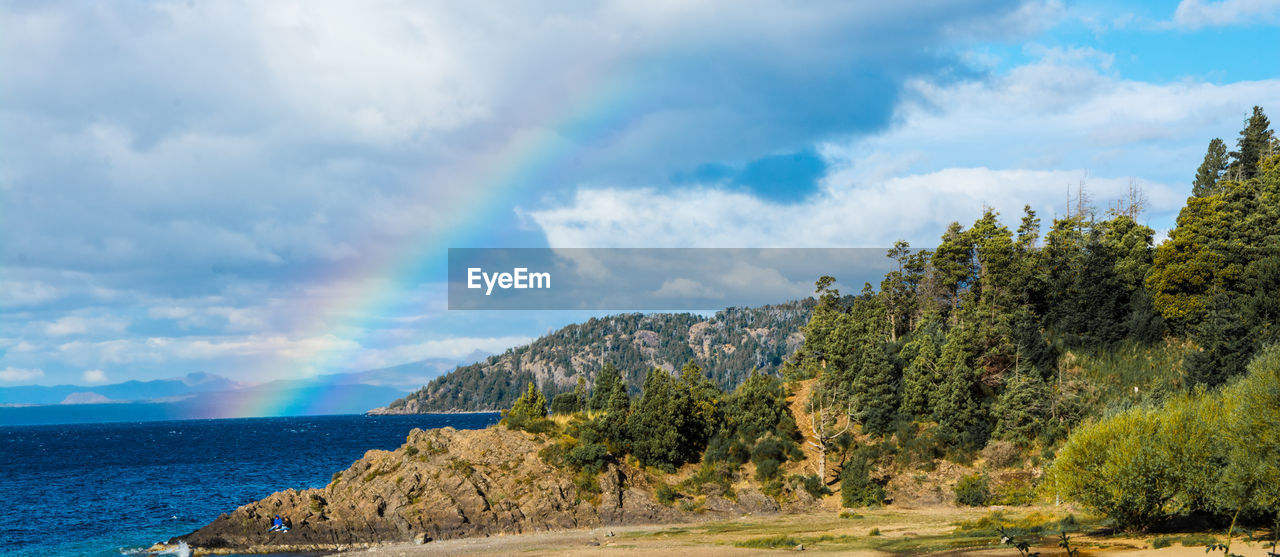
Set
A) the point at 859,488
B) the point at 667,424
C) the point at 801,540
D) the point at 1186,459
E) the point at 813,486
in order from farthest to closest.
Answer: the point at 667,424, the point at 813,486, the point at 859,488, the point at 801,540, the point at 1186,459

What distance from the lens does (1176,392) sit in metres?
70.6

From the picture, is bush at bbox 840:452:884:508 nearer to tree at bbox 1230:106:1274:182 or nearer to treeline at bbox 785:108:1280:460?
treeline at bbox 785:108:1280:460

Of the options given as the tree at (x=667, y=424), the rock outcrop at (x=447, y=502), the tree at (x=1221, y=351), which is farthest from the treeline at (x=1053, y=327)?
the rock outcrop at (x=447, y=502)

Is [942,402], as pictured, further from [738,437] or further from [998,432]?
[738,437]

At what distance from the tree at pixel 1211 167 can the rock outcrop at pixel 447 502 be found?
86.0 meters

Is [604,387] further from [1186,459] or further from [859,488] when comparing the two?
[1186,459]

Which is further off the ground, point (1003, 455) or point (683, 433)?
point (683, 433)

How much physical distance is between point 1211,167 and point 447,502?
112245 millimetres

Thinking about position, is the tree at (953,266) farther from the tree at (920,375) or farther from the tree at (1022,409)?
the tree at (1022,409)

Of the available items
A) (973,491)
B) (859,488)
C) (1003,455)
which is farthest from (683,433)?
(1003,455)

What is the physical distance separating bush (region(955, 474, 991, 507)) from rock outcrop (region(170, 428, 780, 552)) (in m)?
15.3

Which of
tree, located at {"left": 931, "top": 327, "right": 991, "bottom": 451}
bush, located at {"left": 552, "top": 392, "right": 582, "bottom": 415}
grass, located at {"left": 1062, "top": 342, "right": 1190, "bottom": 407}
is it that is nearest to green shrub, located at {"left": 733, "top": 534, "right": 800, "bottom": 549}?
tree, located at {"left": 931, "top": 327, "right": 991, "bottom": 451}

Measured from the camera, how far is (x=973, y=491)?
228ft

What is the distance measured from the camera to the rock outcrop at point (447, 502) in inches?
2525
